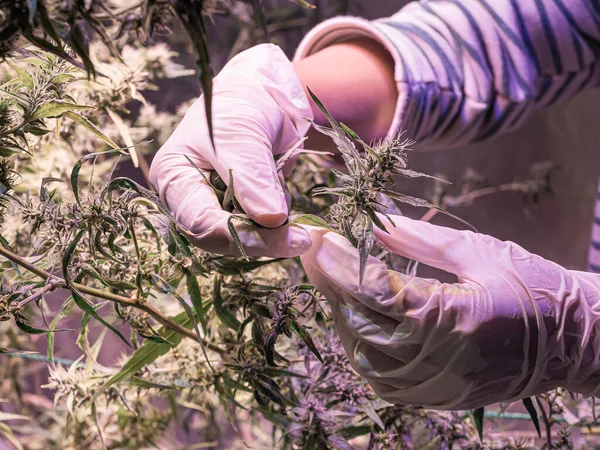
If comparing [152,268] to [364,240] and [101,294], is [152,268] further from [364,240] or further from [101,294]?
[364,240]

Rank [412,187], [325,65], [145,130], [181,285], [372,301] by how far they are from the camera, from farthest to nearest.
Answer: [412,187] → [145,130] → [325,65] → [181,285] → [372,301]

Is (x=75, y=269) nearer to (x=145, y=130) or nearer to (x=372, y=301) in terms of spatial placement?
(x=372, y=301)

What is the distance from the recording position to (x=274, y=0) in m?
1.41

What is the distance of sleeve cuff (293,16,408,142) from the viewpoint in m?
0.71

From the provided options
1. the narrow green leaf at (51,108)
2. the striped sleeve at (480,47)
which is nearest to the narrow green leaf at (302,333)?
the narrow green leaf at (51,108)

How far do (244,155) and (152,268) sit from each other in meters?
0.14

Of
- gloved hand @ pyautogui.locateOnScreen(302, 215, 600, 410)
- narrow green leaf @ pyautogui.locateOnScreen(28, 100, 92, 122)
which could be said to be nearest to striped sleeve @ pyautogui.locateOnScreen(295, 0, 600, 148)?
gloved hand @ pyautogui.locateOnScreen(302, 215, 600, 410)

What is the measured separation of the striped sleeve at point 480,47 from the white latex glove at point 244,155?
0.22 meters

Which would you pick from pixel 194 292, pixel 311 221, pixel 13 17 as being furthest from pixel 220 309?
pixel 13 17

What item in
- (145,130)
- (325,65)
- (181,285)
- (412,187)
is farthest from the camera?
(412,187)

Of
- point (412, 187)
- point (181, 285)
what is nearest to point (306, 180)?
point (181, 285)

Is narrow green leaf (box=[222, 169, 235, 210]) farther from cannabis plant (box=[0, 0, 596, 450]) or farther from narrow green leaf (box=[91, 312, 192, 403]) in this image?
narrow green leaf (box=[91, 312, 192, 403])

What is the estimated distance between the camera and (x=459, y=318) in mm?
439

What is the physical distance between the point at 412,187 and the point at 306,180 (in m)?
0.67
